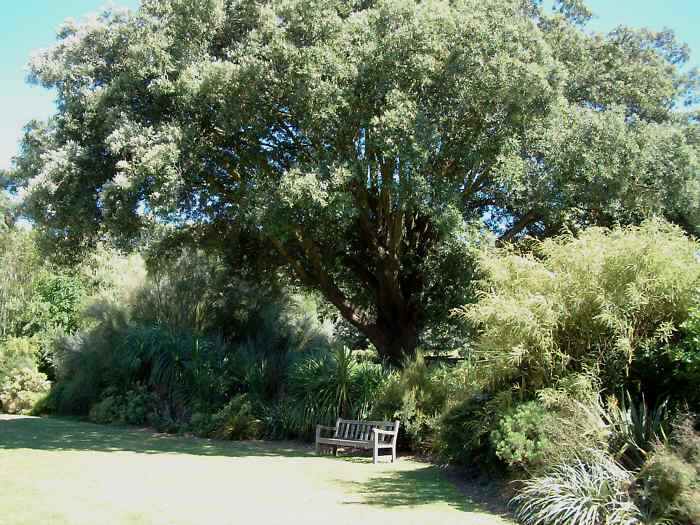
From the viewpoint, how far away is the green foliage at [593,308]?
26.5ft

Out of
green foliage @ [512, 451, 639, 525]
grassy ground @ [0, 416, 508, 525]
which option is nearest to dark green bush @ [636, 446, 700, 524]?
green foliage @ [512, 451, 639, 525]

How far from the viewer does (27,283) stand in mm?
26859

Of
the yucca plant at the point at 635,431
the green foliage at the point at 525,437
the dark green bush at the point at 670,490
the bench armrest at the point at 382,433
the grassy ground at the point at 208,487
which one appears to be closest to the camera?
the dark green bush at the point at 670,490

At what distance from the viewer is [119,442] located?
13.0 metres

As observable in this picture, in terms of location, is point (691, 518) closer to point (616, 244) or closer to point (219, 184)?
point (616, 244)

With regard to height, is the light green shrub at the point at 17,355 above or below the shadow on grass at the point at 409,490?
above

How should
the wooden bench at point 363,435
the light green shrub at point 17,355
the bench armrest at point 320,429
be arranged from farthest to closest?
the light green shrub at point 17,355, the bench armrest at point 320,429, the wooden bench at point 363,435

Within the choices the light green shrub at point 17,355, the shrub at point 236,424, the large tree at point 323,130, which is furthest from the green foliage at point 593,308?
the light green shrub at point 17,355

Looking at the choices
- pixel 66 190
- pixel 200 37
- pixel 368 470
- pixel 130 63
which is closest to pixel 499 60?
pixel 200 37

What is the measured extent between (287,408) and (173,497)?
6.59 metres

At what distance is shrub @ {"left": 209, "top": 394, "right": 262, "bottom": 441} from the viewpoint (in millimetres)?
14227

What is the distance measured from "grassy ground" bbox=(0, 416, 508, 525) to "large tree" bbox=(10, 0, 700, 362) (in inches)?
166

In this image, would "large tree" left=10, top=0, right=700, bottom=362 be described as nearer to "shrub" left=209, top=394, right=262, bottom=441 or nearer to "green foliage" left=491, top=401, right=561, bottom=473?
"shrub" left=209, top=394, right=262, bottom=441

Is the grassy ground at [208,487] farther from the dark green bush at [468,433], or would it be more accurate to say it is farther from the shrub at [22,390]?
the shrub at [22,390]
